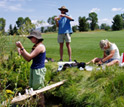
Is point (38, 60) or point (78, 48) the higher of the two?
point (38, 60)

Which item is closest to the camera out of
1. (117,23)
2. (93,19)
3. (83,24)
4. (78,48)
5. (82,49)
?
(82,49)

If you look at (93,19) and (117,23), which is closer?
(117,23)

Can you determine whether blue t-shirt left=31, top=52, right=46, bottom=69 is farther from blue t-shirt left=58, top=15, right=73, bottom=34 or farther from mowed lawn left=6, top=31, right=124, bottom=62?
blue t-shirt left=58, top=15, right=73, bottom=34

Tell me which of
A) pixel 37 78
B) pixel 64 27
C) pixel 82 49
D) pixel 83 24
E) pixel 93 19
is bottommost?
pixel 82 49

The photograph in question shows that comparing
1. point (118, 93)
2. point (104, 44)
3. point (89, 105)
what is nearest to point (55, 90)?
point (89, 105)

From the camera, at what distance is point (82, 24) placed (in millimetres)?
73250

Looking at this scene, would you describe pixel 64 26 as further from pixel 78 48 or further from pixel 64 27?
pixel 78 48

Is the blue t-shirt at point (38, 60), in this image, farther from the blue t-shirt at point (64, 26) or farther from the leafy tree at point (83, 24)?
the leafy tree at point (83, 24)

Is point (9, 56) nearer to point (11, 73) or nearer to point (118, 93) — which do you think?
point (11, 73)

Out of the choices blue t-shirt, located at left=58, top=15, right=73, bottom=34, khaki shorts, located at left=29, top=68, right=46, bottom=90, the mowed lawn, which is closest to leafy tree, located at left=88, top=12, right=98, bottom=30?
the mowed lawn

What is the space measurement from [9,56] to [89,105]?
2349mm

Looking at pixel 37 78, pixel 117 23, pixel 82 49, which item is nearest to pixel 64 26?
pixel 37 78

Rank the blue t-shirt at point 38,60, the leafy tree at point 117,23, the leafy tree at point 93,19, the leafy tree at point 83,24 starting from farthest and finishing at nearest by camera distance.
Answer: the leafy tree at point 93,19
the leafy tree at point 117,23
the leafy tree at point 83,24
the blue t-shirt at point 38,60

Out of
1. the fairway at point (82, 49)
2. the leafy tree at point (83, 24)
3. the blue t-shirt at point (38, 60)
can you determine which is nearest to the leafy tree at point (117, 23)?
the leafy tree at point (83, 24)
